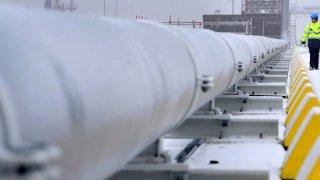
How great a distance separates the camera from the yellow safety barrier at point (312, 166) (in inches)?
153

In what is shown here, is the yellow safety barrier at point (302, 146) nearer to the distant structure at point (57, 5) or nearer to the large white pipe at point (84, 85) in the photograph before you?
the large white pipe at point (84, 85)

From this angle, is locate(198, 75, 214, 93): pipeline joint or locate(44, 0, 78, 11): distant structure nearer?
locate(198, 75, 214, 93): pipeline joint

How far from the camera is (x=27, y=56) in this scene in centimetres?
151

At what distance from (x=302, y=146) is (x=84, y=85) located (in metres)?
3.13

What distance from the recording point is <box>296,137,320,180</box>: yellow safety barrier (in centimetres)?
389

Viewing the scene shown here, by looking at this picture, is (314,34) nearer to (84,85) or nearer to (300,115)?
(300,115)

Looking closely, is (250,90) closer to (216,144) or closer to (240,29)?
(216,144)

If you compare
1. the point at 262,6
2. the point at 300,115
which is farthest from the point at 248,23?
the point at 300,115

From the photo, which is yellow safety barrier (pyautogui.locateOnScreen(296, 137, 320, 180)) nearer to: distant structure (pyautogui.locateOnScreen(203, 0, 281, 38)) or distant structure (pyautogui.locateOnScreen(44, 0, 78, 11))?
distant structure (pyautogui.locateOnScreen(44, 0, 78, 11))

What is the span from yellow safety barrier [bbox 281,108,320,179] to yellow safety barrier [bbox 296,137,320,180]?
10.6 inches

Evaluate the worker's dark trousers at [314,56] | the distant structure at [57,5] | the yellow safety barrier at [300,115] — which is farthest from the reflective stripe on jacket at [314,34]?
the yellow safety barrier at [300,115]

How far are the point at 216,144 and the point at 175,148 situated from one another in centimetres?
40

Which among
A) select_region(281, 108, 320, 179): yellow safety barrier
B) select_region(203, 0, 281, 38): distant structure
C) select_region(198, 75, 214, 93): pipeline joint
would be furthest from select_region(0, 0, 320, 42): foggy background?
select_region(198, 75, 214, 93): pipeline joint

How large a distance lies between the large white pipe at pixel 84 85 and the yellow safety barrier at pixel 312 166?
51.9 inches
